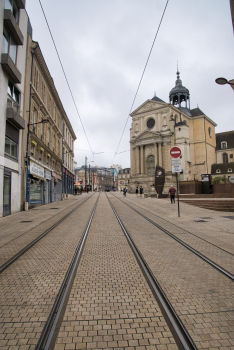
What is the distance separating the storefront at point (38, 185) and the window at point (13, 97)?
4.40m

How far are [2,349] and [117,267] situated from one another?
2.79 metres

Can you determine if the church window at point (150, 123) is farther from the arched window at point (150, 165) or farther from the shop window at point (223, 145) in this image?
the shop window at point (223, 145)

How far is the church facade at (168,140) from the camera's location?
57750 mm

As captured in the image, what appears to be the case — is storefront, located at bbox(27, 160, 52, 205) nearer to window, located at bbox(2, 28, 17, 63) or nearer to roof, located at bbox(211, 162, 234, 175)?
window, located at bbox(2, 28, 17, 63)

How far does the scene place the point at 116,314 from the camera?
317 centimetres

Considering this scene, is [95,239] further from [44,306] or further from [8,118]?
[8,118]

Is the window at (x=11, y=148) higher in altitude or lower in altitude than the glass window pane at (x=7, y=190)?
higher

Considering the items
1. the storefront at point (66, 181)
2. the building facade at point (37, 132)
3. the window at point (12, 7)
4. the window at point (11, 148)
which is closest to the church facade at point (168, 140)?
the storefront at point (66, 181)

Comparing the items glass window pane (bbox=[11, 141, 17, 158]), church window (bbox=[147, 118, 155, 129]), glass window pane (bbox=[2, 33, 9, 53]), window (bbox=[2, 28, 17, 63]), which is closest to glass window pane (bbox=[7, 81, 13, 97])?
window (bbox=[2, 28, 17, 63])

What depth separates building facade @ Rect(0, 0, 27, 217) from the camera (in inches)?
527

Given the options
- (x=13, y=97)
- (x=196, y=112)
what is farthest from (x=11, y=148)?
(x=196, y=112)

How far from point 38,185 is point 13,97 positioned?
7.97 m

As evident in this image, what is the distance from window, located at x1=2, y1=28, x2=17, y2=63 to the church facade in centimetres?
4275

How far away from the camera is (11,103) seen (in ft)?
48.2
